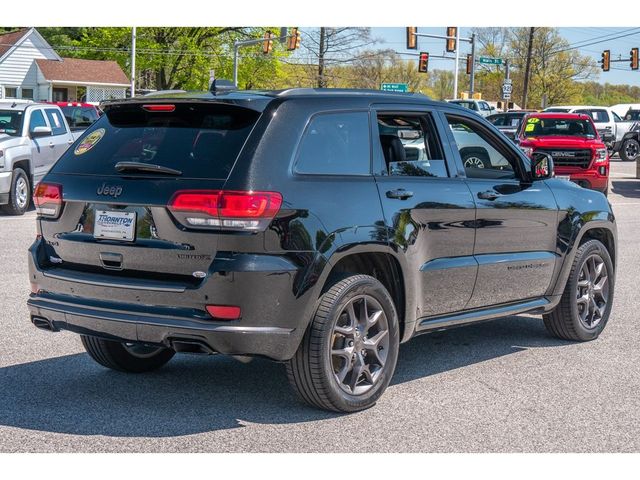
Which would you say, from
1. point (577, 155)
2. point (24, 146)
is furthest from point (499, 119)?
point (24, 146)

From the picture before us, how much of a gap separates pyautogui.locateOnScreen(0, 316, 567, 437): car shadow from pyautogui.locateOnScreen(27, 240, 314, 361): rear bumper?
451mm

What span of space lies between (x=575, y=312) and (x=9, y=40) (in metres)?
70.0

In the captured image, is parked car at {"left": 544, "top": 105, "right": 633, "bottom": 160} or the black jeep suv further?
parked car at {"left": 544, "top": 105, "right": 633, "bottom": 160}

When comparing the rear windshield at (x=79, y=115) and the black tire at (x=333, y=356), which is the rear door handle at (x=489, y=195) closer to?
the black tire at (x=333, y=356)

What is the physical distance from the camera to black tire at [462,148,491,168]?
7.44 m

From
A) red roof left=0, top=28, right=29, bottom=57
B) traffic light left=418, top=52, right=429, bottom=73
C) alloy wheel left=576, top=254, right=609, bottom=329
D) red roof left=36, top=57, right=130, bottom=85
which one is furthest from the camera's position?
red roof left=36, top=57, right=130, bottom=85

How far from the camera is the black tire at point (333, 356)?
549 centimetres

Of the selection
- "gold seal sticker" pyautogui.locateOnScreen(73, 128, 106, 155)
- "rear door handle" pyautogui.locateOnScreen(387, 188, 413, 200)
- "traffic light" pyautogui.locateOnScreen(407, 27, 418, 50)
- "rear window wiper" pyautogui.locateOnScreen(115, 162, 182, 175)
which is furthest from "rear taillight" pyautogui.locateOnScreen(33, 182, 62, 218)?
"traffic light" pyautogui.locateOnScreen(407, 27, 418, 50)

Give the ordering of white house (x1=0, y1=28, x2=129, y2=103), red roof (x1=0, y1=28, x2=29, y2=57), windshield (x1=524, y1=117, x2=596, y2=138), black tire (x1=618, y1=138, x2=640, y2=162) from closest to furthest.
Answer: windshield (x1=524, y1=117, x2=596, y2=138) → black tire (x1=618, y1=138, x2=640, y2=162) → red roof (x1=0, y1=28, x2=29, y2=57) → white house (x1=0, y1=28, x2=129, y2=103)

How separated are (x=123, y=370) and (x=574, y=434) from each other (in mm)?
2827

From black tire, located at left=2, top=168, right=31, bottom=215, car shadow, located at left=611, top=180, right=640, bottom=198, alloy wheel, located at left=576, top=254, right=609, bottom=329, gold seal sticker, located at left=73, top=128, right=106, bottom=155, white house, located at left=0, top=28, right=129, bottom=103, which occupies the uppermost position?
white house, located at left=0, top=28, right=129, bottom=103

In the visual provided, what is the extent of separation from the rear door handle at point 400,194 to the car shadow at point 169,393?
47.8 inches

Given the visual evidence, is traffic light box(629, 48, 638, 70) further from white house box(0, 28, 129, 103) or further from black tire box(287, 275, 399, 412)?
black tire box(287, 275, 399, 412)

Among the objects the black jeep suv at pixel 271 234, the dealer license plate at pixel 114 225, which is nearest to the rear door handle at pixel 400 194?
the black jeep suv at pixel 271 234
